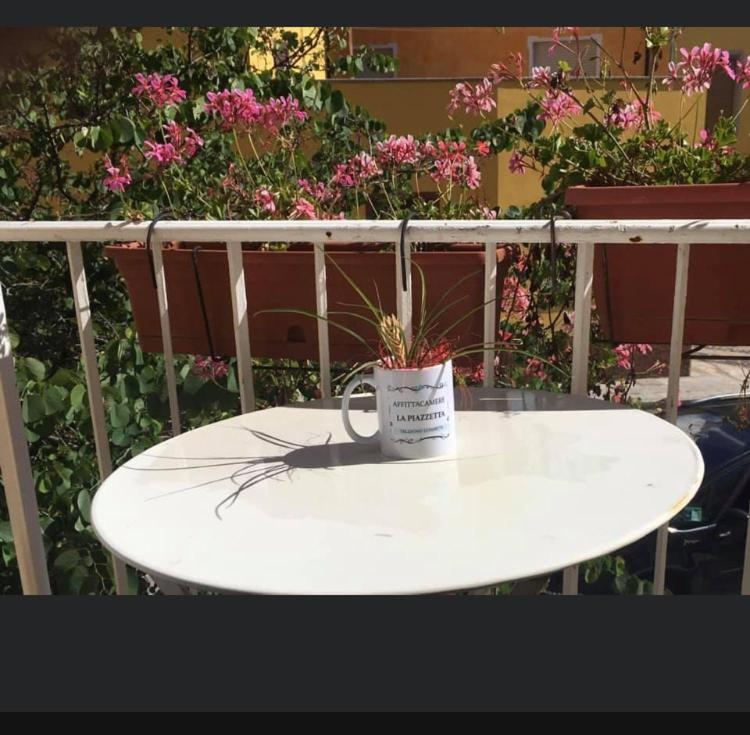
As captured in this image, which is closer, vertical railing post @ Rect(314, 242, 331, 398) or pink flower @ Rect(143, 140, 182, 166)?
vertical railing post @ Rect(314, 242, 331, 398)

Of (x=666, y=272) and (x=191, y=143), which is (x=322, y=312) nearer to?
(x=666, y=272)

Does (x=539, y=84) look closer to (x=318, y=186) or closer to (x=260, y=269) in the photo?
(x=318, y=186)

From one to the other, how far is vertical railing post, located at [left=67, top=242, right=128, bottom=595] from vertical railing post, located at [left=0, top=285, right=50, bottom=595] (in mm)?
147

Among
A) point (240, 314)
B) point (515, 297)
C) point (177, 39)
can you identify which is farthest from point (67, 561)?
point (177, 39)

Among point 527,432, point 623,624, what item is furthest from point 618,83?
point 623,624

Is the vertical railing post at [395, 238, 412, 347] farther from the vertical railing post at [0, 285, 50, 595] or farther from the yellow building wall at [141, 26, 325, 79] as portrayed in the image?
the yellow building wall at [141, 26, 325, 79]

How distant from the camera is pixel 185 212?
240cm

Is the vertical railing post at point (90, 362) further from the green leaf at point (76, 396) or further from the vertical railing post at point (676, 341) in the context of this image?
the vertical railing post at point (676, 341)

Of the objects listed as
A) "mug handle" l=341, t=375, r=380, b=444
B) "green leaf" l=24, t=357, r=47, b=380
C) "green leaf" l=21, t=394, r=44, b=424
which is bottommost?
"green leaf" l=21, t=394, r=44, b=424

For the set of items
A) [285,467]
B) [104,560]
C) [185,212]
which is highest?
[185,212]

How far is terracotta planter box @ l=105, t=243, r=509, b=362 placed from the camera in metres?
1.62

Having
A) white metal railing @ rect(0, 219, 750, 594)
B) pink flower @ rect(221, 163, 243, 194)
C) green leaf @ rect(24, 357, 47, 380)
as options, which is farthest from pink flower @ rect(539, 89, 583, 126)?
green leaf @ rect(24, 357, 47, 380)

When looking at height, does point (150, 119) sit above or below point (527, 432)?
above
